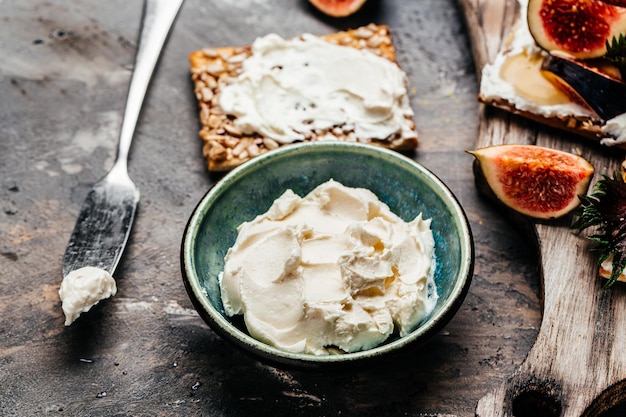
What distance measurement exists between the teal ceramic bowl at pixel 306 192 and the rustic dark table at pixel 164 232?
21cm

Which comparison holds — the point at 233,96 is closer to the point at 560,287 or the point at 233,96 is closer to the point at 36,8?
the point at 36,8

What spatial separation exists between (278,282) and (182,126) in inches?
44.7

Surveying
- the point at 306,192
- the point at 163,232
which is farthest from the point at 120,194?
the point at 306,192

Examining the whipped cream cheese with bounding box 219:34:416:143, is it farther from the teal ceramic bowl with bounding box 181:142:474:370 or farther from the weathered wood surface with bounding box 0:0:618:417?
the teal ceramic bowl with bounding box 181:142:474:370

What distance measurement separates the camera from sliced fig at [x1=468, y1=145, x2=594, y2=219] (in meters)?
2.61

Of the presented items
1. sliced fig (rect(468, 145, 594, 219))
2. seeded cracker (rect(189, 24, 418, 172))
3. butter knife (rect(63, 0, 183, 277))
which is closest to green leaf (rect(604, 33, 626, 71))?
sliced fig (rect(468, 145, 594, 219))

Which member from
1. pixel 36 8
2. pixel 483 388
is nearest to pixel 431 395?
pixel 483 388

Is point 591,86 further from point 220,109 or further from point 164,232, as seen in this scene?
point 164,232

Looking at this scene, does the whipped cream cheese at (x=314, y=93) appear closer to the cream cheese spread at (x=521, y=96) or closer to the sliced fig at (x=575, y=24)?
the cream cheese spread at (x=521, y=96)

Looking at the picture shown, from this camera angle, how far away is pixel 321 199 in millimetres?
2508

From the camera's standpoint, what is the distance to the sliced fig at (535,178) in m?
2.61

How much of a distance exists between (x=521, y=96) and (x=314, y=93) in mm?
825

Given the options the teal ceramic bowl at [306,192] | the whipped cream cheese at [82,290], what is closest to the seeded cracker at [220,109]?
the teal ceramic bowl at [306,192]

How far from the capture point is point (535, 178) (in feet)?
8.75
